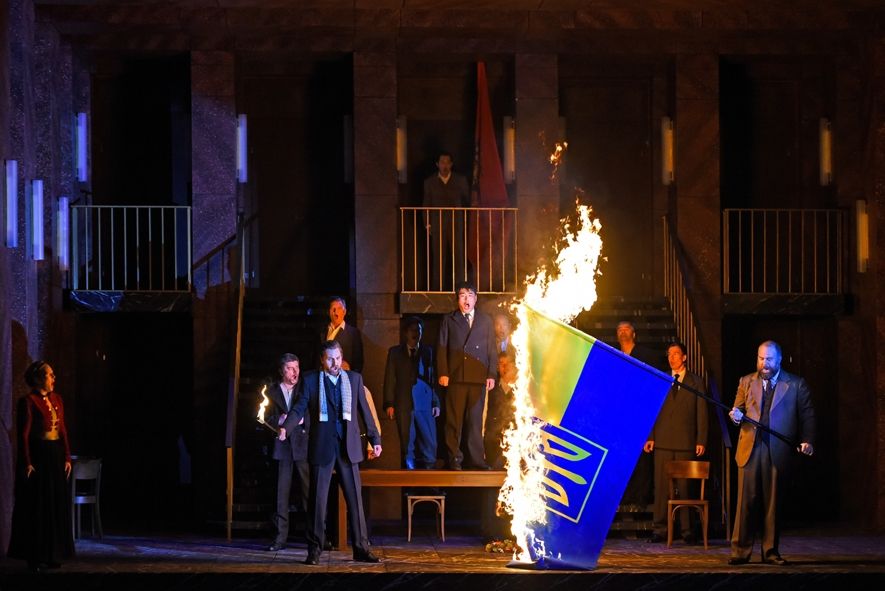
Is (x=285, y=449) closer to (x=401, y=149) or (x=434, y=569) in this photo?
(x=434, y=569)

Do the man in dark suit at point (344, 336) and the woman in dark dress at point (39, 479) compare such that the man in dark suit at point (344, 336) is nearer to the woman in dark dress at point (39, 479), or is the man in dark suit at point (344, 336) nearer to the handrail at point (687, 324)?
the woman in dark dress at point (39, 479)

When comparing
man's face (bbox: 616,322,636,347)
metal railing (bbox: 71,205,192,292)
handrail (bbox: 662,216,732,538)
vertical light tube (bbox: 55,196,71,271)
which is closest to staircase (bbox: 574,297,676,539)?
handrail (bbox: 662,216,732,538)

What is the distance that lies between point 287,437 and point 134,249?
540 cm

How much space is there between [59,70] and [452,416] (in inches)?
257

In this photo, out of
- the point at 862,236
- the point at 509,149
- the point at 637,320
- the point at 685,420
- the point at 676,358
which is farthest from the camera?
the point at 509,149

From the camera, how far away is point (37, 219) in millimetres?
14492

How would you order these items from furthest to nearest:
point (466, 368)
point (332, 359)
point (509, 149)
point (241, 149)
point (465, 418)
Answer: point (509, 149)
point (241, 149)
point (465, 418)
point (466, 368)
point (332, 359)

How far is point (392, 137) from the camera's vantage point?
53.5 feet

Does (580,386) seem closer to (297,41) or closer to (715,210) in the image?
(715,210)

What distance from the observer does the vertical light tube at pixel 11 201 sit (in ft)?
45.0

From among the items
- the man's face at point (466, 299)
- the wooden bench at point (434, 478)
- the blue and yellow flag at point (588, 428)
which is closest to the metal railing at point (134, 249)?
the man's face at point (466, 299)

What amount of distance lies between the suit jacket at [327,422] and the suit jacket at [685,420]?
332 centimetres

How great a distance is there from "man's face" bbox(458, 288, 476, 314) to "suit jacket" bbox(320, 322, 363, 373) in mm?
1213

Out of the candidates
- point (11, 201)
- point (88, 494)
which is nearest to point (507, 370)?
point (88, 494)
